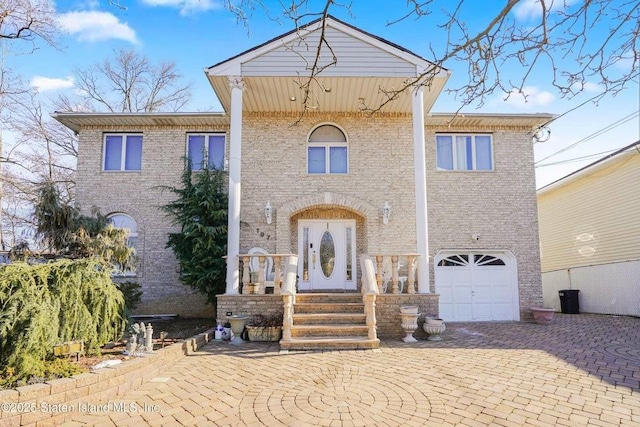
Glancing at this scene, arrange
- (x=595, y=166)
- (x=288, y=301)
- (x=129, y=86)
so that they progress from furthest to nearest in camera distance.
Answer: (x=129, y=86), (x=595, y=166), (x=288, y=301)

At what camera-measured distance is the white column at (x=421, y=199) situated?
27.8 feet

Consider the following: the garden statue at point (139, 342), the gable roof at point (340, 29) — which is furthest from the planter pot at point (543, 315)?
the garden statue at point (139, 342)

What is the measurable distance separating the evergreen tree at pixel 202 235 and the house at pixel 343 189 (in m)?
0.99

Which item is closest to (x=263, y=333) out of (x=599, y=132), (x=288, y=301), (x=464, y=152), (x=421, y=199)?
(x=288, y=301)

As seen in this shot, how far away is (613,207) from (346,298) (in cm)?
1097

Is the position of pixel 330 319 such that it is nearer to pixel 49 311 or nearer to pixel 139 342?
pixel 139 342

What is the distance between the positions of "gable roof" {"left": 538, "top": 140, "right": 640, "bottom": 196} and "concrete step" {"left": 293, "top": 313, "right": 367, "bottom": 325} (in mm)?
10329

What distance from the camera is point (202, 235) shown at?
944 cm

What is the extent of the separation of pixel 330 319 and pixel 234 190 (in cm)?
355

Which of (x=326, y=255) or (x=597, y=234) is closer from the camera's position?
(x=326, y=255)

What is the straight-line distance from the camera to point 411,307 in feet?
25.5

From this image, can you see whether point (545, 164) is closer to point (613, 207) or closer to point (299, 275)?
point (613, 207)

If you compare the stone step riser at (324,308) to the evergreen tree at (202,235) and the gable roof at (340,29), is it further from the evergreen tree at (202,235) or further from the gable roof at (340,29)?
the gable roof at (340,29)

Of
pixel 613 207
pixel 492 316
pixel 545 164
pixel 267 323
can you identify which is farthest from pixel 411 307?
pixel 545 164
